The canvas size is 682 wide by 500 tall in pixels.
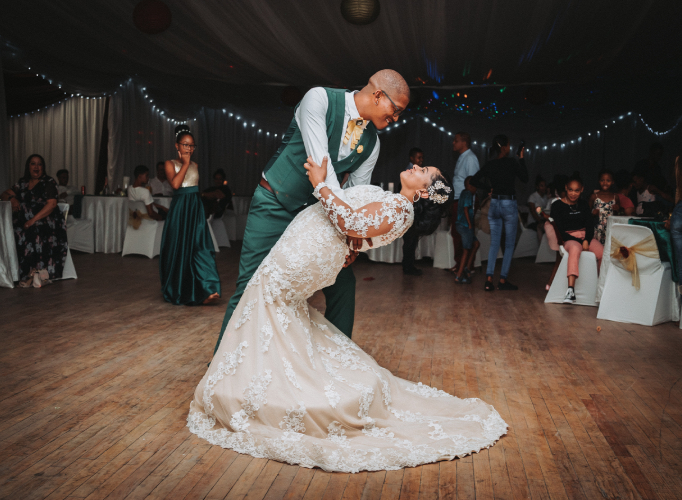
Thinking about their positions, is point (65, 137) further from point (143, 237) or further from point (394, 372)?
point (394, 372)

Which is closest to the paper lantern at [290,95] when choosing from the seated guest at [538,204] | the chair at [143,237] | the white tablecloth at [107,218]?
the white tablecloth at [107,218]

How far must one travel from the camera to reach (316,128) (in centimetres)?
205

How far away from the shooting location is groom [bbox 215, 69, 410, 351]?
2.06 metres

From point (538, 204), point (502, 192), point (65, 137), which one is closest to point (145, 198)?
point (502, 192)

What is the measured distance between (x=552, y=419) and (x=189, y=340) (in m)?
2.11

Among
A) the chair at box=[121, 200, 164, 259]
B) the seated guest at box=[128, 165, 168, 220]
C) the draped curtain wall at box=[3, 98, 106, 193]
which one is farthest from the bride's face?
the draped curtain wall at box=[3, 98, 106, 193]

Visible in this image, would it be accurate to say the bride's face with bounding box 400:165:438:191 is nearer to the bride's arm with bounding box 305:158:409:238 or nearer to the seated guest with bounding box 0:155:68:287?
the bride's arm with bounding box 305:158:409:238

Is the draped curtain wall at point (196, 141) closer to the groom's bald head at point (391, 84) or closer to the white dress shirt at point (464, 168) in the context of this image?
the white dress shirt at point (464, 168)

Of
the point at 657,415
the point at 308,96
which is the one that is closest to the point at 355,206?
the point at 308,96

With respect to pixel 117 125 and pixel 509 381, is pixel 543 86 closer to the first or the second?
pixel 117 125

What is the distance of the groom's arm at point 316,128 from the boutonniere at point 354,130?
123mm

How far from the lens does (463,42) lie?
7.04 metres

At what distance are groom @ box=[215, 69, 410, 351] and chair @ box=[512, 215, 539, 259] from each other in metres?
6.33

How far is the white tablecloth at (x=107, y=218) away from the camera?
24.6 ft
